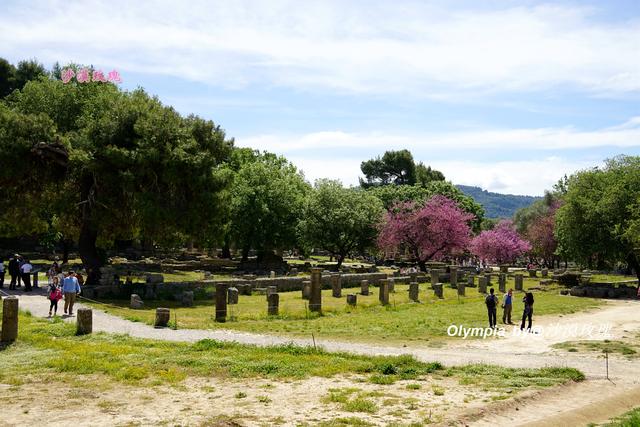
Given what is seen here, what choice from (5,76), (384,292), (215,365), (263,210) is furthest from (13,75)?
(215,365)

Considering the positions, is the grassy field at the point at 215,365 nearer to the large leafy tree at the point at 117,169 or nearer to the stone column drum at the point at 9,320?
the stone column drum at the point at 9,320

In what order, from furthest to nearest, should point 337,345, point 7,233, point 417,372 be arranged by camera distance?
point 7,233 → point 337,345 → point 417,372

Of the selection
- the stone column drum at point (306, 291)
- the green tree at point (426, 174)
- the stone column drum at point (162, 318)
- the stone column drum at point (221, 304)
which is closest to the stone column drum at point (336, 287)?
the stone column drum at point (306, 291)

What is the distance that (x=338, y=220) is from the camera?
55.2 meters

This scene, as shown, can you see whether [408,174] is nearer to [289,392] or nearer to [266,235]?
[266,235]

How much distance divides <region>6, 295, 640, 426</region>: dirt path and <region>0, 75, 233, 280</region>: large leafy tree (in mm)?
7852

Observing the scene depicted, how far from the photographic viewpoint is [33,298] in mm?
26078

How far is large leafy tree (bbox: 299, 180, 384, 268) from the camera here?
55094mm

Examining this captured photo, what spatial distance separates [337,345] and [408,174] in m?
87.8

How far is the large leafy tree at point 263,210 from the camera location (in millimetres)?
53906

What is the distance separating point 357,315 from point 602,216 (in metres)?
23.9

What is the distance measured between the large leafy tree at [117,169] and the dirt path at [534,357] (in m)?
7.85

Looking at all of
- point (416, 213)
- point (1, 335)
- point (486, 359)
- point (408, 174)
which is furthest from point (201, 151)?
point (408, 174)

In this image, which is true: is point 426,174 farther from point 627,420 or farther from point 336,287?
point 627,420
